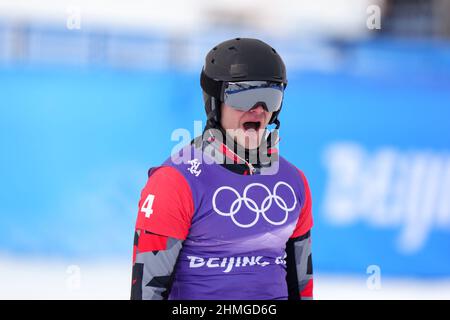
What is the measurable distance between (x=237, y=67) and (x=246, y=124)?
0.21 metres

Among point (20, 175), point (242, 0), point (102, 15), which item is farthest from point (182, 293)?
point (242, 0)

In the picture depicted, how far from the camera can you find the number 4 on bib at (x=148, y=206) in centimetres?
255

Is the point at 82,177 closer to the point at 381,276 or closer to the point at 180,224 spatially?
the point at 381,276

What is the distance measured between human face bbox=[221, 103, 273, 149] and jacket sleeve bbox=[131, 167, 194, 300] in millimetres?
312

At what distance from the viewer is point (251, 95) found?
2746 mm

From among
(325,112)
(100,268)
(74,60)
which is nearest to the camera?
(100,268)

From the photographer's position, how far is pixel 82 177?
6824mm

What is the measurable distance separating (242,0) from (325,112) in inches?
344

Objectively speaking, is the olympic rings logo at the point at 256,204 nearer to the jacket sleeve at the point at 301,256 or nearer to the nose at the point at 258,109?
the jacket sleeve at the point at 301,256

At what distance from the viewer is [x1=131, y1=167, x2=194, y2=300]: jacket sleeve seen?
99.3 inches

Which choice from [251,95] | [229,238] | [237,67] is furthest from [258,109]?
[229,238]

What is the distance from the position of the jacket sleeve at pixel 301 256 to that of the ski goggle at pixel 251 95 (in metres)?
0.31

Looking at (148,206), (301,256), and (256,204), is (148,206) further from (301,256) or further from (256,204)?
(301,256)

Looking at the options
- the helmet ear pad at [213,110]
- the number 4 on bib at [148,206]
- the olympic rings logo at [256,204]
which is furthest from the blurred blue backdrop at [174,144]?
the number 4 on bib at [148,206]
